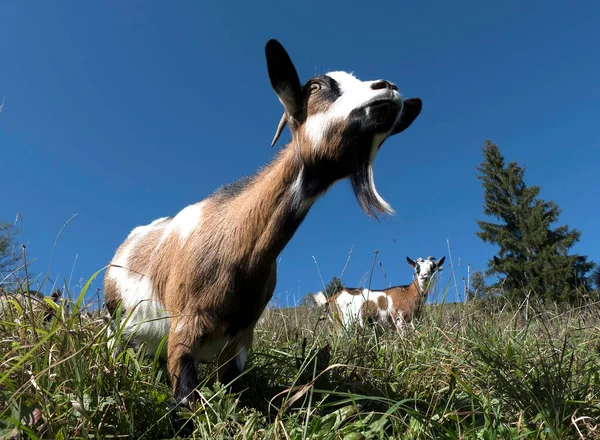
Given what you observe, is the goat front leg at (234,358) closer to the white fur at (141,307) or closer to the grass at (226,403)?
the grass at (226,403)

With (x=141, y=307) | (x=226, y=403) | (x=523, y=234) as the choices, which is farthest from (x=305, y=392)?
(x=523, y=234)

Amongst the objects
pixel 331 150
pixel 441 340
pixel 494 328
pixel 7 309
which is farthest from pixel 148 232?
pixel 494 328

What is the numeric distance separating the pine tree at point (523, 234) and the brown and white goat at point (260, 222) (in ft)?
58.2

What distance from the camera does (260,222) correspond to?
8.44 feet

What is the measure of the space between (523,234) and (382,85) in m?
22.9

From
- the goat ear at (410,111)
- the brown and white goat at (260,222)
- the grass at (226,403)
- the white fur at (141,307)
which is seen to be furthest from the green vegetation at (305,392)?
the goat ear at (410,111)

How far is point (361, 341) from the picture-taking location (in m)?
3.67

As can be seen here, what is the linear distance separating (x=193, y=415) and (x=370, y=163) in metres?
1.66

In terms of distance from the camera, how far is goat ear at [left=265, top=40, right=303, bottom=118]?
8.11 ft

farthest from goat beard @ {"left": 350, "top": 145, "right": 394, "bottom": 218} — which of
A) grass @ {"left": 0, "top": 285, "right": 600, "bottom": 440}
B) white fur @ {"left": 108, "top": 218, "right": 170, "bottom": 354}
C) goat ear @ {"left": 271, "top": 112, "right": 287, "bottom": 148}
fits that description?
white fur @ {"left": 108, "top": 218, "right": 170, "bottom": 354}

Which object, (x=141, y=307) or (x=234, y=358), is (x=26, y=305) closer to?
(x=141, y=307)

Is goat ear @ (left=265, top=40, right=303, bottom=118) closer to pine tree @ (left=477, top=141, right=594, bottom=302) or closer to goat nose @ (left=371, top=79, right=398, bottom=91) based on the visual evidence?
goat nose @ (left=371, top=79, right=398, bottom=91)

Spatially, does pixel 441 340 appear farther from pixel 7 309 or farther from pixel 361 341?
pixel 7 309

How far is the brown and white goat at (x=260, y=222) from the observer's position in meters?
2.38
